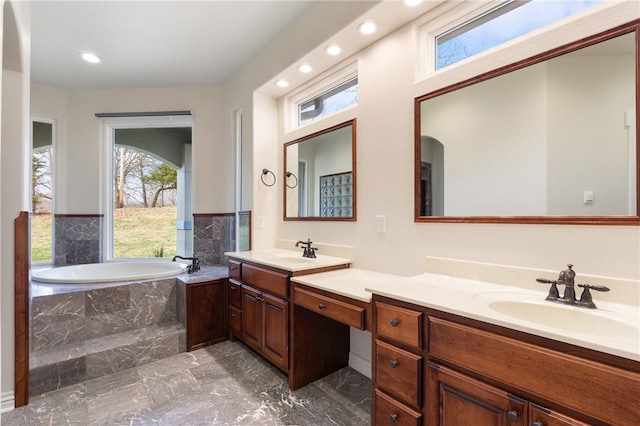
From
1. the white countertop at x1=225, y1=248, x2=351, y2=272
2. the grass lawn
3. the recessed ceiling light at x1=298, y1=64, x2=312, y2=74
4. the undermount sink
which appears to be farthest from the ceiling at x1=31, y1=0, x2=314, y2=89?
the undermount sink

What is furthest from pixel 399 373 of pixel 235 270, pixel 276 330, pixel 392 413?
pixel 235 270

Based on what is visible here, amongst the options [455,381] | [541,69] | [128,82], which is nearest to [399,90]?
[541,69]

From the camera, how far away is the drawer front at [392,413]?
4.12 ft

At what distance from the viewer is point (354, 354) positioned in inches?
91.8

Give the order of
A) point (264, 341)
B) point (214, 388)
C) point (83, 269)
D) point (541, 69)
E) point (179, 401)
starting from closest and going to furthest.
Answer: point (541, 69) < point (179, 401) < point (214, 388) < point (264, 341) < point (83, 269)

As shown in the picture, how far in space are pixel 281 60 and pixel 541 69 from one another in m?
1.99

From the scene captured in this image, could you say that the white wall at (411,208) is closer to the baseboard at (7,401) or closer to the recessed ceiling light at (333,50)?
the recessed ceiling light at (333,50)

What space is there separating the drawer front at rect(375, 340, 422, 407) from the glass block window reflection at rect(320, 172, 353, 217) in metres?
1.16

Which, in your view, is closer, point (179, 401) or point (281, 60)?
point (179, 401)

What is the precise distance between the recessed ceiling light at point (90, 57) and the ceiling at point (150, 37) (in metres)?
0.05

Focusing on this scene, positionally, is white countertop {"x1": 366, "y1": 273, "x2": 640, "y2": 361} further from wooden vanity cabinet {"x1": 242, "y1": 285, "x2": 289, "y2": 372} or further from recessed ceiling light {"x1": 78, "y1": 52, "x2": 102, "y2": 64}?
recessed ceiling light {"x1": 78, "y1": 52, "x2": 102, "y2": 64}

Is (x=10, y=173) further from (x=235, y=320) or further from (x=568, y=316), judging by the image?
(x=568, y=316)

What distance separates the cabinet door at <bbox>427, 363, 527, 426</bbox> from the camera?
3.24 feet

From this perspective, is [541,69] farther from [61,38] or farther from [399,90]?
[61,38]
